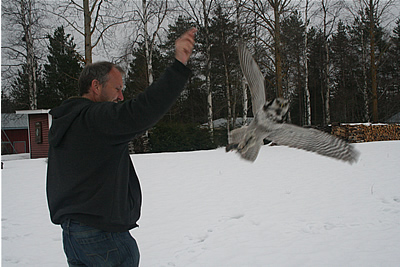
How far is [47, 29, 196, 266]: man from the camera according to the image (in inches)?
49.1

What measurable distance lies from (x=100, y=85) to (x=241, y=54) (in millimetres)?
1083

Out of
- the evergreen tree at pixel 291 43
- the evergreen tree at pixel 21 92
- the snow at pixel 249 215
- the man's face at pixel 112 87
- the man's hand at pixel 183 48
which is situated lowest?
the snow at pixel 249 215

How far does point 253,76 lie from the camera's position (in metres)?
2.21

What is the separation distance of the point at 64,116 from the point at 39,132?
15.1 m

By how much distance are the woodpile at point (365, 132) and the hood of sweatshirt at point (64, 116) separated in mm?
11607

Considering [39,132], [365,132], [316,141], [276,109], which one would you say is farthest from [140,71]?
[276,109]

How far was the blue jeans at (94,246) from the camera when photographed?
134 cm

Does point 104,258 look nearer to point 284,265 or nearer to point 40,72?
point 284,265

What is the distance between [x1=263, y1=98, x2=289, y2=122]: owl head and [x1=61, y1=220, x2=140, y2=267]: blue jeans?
1089 mm

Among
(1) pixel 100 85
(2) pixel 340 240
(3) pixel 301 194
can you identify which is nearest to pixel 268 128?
(1) pixel 100 85

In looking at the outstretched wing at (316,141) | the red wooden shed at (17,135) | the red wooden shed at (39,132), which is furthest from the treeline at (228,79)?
the outstretched wing at (316,141)

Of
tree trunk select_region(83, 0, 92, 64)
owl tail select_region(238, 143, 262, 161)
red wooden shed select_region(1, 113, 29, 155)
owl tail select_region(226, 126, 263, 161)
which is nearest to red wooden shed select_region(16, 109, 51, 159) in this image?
tree trunk select_region(83, 0, 92, 64)

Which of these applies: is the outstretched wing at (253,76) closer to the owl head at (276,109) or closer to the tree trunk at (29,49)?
the owl head at (276,109)

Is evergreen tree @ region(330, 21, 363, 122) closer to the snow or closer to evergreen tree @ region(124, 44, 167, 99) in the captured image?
evergreen tree @ region(124, 44, 167, 99)
